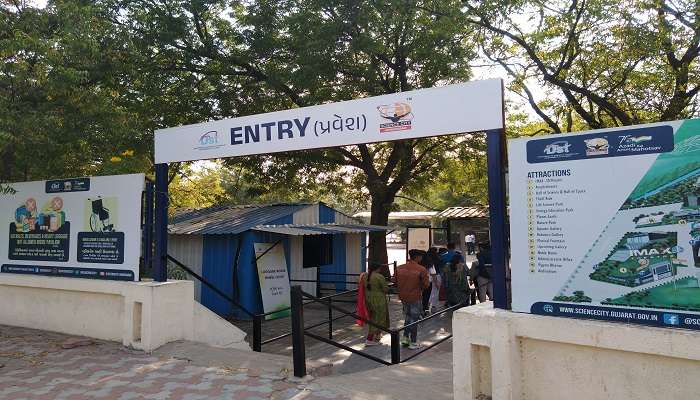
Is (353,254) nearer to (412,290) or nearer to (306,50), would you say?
(306,50)

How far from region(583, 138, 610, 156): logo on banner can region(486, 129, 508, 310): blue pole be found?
2.60ft

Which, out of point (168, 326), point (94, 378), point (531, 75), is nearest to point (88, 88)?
point (168, 326)

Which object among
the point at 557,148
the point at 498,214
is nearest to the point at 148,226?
the point at 498,214

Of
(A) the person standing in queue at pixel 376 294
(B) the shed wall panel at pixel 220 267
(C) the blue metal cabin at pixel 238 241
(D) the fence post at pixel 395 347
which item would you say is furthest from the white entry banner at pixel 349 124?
(B) the shed wall panel at pixel 220 267

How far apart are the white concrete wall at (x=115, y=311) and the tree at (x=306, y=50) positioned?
6.89 metres

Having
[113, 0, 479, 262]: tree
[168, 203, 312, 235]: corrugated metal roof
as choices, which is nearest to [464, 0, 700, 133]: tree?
[113, 0, 479, 262]: tree

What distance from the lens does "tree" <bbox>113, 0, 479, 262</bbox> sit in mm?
12828

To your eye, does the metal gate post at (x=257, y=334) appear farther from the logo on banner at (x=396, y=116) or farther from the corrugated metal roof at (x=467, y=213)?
the corrugated metal roof at (x=467, y=213)

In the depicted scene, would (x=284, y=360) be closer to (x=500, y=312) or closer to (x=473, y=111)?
(x=500, y=312)

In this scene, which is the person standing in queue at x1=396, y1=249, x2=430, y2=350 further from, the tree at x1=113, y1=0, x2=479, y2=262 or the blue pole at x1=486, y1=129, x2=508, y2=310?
the tree at x1=113, y1=0, x2=479, y2=262

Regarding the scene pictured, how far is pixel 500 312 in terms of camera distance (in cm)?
457

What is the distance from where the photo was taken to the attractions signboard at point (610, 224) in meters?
3.79

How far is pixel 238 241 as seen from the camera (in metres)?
12.1

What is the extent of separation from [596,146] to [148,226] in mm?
5899
